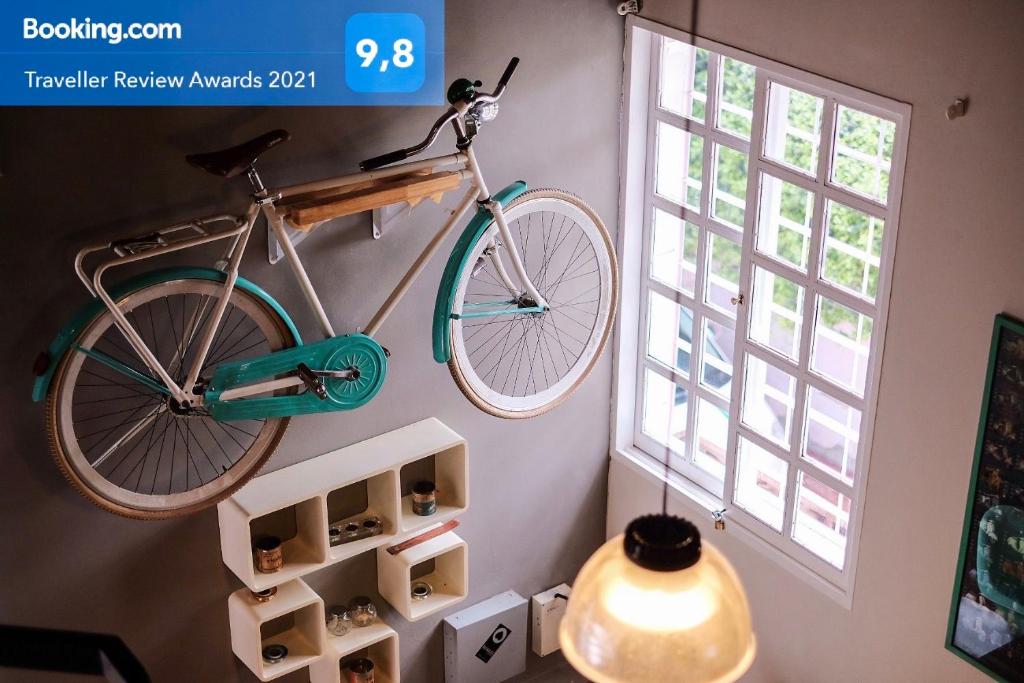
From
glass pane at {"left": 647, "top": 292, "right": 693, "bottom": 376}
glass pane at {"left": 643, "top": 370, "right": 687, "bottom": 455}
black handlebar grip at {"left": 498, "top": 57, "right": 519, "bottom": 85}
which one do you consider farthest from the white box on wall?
black handlebar grip at {"left": 498, "top": 57, "right": 519, "bottom": 85}

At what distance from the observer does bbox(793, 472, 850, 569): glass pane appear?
4801 millimetres

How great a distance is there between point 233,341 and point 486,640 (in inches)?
75.1

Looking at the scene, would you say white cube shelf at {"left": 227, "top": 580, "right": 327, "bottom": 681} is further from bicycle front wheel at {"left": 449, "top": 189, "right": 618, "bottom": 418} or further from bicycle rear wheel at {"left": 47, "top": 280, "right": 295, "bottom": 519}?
bicycle front wheel at {"left": 449, "top": 189, "right": 618, "bottom": 418}

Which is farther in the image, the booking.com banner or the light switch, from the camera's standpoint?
the light switch

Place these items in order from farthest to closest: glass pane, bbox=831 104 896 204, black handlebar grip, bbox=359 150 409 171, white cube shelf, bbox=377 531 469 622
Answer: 1. white cube shelf, bbox=377 531 469 622
2. glass pane, bbox=831 104 896 204
3. black handlebar grip, bbox=359 150 409 171

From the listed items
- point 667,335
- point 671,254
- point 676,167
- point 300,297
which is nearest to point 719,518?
point 667,335

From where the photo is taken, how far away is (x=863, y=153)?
4277mm

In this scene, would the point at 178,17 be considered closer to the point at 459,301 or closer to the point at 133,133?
the point at 133,133

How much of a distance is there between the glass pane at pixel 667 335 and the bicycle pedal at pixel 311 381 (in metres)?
1.65

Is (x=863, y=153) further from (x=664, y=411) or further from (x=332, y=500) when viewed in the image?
(x=332, y=500)

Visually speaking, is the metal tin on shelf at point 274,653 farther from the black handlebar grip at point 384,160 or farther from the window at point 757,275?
the black handlebar grip at point 384,160

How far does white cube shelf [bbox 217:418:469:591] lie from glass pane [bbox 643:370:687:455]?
0.98 m

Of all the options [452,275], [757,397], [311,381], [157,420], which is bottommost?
[757,397]

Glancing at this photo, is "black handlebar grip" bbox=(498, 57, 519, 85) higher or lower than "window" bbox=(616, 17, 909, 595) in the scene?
higher
